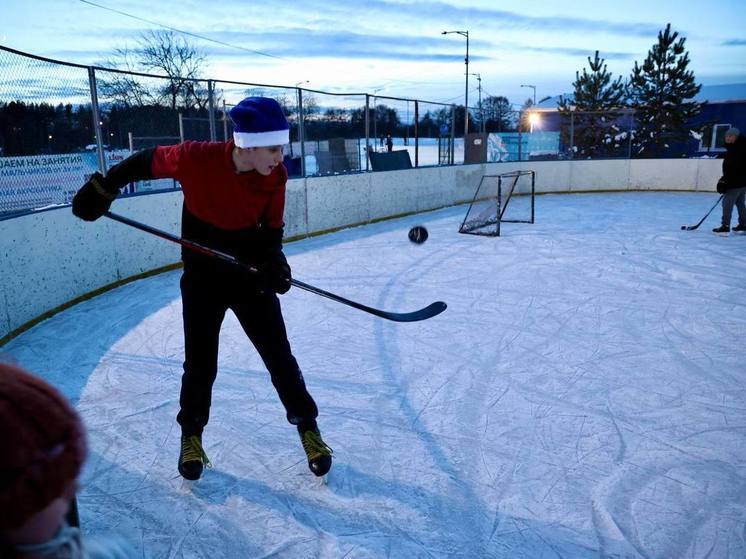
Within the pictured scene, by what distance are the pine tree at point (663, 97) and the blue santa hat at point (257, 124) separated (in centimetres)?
2377

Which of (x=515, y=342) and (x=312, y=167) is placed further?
(x=312, y=167)

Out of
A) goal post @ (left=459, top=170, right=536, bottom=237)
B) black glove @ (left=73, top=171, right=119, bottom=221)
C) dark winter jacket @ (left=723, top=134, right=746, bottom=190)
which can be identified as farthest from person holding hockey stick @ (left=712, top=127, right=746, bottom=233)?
black glove @ (left=73, top=171, right=119, bottom=221)

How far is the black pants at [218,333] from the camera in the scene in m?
2.31

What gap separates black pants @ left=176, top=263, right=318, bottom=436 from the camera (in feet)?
7.58

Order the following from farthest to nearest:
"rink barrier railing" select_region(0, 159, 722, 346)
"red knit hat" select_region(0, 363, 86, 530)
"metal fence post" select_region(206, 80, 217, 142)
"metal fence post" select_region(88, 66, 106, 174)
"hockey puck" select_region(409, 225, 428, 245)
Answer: "hockey puck" select_region(409, 225, 428, 245)
"metal fence post" select_region(206, 80, 217, 142)
"metal fence post" select_region(88, 66, 106, 174)
"rink barrier railing" select_region(0, 159, 722, 346)
"red knit hat" select_region(0, 363, 86, 530)

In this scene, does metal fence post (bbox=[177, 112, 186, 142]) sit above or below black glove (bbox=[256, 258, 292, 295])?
above

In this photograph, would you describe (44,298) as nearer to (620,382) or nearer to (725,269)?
(620,382)

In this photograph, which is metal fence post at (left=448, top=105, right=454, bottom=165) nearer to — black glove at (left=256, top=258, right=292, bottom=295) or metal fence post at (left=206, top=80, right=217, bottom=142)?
metal fence post at (left=206, top=80, right=217, bottom=142)

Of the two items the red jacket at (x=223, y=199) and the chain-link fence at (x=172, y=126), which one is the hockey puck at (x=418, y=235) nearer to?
the chain-link fence at (x=172, y=126)

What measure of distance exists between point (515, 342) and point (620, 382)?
2.80ft

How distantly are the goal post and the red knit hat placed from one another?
7704mm

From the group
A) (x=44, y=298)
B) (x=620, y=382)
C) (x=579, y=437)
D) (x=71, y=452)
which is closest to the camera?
(x=71, y=452)

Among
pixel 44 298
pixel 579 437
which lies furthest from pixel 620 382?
pixel 44 298

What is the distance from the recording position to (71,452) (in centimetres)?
65
